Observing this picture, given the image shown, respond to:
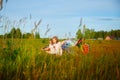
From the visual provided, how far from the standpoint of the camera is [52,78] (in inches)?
114

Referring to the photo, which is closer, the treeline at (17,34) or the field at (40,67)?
the field at (40,67)

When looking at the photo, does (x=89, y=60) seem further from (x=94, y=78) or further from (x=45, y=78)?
(x=45, y=78)

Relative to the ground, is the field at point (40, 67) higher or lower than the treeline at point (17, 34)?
lower

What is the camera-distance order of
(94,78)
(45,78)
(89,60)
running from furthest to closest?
1. (89,60)
2. (94,78)
3. (45,78)

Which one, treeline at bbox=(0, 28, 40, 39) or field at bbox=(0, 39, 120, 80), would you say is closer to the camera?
field at bbox=(0, 39, 120, 80)

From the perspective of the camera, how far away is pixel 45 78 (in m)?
2.84

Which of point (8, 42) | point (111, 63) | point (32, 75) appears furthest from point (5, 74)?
point (111, 63)

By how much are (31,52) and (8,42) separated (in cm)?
47

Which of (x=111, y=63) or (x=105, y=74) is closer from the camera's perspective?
(x=105, y=74)

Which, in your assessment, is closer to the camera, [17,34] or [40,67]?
[40,67]

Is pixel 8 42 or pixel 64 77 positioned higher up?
pixel 8 42

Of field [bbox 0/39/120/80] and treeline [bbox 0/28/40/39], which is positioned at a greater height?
treeline [bbox 0/28/40/39]

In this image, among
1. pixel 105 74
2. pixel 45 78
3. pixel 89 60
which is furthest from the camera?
pixel 89 60

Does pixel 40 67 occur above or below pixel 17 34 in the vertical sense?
below
